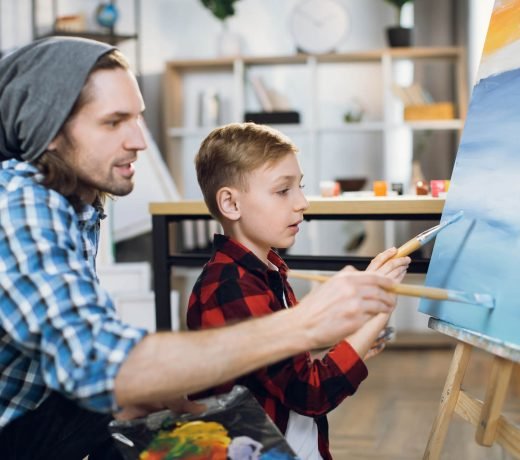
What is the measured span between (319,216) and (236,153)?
0.38m

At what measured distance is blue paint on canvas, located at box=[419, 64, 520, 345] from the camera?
1.46m

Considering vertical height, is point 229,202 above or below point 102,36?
below

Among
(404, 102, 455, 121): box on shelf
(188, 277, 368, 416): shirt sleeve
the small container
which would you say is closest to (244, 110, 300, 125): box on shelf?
the small container

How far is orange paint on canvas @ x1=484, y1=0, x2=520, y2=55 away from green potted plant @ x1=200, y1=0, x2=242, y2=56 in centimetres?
317

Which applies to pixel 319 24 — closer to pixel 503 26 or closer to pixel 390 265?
pixel 503 26

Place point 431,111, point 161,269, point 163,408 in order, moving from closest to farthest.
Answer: point 163,408, point 161,269, point 431,111

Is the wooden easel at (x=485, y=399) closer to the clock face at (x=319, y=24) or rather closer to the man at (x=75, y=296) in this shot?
the man at (x=75, y=296)

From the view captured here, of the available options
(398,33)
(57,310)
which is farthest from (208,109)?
(57,310)

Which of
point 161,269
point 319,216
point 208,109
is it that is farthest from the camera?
point 208,109

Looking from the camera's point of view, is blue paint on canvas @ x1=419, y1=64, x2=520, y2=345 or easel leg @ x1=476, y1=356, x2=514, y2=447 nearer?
blue paint on canvas @ x1=419, y1=64, x2=520, y2=345

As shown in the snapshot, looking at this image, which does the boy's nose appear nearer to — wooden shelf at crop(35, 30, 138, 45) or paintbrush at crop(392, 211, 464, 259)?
paintbrush at crop(392, 211, 464, 259)

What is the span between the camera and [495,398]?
1.62 metres

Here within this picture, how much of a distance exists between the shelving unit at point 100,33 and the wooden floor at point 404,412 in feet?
7.37

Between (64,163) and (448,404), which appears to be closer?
(64,163)
